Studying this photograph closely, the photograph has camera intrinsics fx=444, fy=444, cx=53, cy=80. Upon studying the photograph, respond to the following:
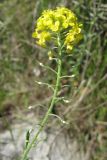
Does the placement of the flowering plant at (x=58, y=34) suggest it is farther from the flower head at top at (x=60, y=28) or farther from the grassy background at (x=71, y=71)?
the grassy background at (x=71, y=71)

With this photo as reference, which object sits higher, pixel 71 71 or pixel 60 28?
pixel 60 28

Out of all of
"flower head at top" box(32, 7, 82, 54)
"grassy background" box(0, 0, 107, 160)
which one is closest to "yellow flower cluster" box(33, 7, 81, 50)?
"flower head at top" box(32, 7, 82, 54)

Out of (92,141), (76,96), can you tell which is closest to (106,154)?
(92,141)

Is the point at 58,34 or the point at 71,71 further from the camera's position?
the point at 71,71

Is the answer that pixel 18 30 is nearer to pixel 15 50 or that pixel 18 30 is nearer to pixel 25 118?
pixel 15 50

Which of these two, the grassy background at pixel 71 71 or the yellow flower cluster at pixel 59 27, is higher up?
the yellow flower cluster at pixel 59 27

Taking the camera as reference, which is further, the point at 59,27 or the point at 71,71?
the point at 71,71

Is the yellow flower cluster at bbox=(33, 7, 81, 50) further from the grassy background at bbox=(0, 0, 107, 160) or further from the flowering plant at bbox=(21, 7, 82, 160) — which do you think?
the grassy background at bbox=(0, 0, 107, 160)

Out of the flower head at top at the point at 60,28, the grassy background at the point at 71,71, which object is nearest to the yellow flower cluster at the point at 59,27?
the flower head at top at the point at 60,28

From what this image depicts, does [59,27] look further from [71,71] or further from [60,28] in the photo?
[71,71]

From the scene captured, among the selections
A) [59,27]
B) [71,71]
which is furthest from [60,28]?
[71,71]
